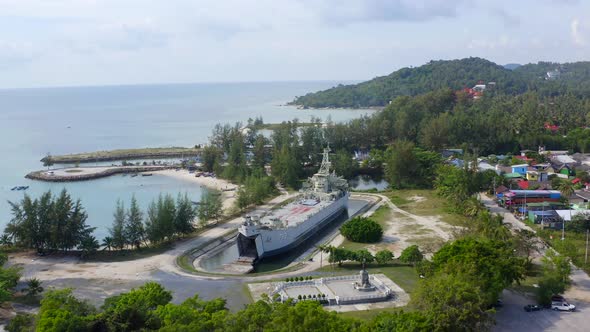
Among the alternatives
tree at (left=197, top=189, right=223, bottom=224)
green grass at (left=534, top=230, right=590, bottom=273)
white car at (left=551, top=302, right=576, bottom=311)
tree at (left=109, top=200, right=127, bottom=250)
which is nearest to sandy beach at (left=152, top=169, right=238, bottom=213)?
tree at (left=197, top=189, right=223, bottom=224)

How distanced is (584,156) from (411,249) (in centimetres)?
6075

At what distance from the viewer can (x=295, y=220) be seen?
47969 millimetres

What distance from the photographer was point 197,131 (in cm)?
15125

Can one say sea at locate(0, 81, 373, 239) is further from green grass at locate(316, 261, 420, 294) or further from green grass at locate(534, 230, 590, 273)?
green grass at locate(534, 230, 590, 273)

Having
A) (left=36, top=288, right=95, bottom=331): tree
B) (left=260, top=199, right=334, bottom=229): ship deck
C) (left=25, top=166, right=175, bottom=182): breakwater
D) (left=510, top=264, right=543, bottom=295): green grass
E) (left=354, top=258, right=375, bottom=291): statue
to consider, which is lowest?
(left=510, top=264, right=543, bottom=295): green grass

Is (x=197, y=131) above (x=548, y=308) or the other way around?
above

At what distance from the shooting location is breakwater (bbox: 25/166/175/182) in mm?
83750

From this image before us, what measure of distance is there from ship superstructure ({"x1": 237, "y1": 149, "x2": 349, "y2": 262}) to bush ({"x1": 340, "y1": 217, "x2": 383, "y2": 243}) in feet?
13.7

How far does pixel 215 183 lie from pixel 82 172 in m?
26.9

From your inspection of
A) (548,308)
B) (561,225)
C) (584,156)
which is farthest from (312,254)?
(584,156)

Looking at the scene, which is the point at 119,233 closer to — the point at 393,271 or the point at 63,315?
the point at 63,315

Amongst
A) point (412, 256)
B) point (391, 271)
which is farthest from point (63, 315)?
point (412, 256)

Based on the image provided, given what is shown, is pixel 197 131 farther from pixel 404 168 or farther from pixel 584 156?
pixel 584 156

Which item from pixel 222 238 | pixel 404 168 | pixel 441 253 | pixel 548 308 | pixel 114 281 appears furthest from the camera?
pixel 404 168
